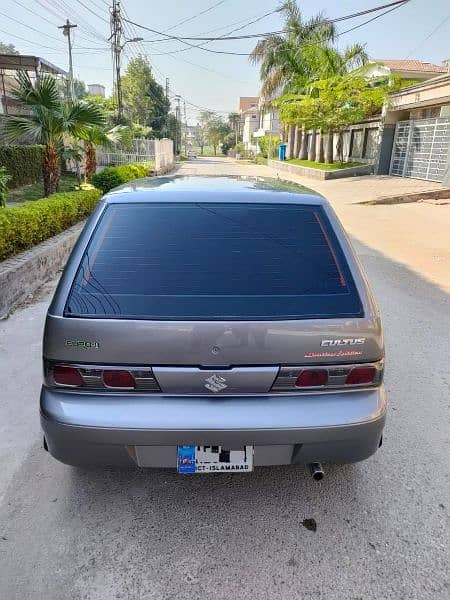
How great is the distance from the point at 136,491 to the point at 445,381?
2683 millimetres

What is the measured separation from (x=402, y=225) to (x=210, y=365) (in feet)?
35.3

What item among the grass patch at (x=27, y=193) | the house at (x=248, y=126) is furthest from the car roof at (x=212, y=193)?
the house at (x=248, y=126)

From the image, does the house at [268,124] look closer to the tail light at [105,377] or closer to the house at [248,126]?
the house at [248,126]

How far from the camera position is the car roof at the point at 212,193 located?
2.46 metres

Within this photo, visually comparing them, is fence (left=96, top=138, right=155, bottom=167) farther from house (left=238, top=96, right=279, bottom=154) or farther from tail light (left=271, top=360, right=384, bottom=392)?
house (left=238, top=96, right=279, bottom=154)

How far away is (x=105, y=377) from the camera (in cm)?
199

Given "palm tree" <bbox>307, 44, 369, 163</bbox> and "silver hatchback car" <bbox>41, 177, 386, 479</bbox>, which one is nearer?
"silver hatchback car" <bbox>41, 177, 386, 479</bbox>

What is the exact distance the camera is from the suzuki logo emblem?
6.46 ft

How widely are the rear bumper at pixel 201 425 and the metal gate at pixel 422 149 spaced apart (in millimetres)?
18325

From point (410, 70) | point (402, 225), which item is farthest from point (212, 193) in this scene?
point (410, 70)

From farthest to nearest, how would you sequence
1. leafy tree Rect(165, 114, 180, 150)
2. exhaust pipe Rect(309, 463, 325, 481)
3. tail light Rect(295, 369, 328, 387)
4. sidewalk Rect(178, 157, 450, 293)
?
leafy tree Rect(165, 114, 180, 150) → sidewalk Rect(178, 157, 450, 293) → exhaust pipe Rect(309, 463, 325, 481) → tail light Rect(295, 369, 328, 387)

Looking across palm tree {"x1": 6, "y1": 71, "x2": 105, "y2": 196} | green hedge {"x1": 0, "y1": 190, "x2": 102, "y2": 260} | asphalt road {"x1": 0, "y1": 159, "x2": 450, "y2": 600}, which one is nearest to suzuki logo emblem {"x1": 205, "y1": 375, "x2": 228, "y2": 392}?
asphalt road {"x1": 0, "y1": 159, "x2": 450, "y2": 600}

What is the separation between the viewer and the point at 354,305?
208cm

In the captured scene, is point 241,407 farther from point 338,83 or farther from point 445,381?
point 338,83
